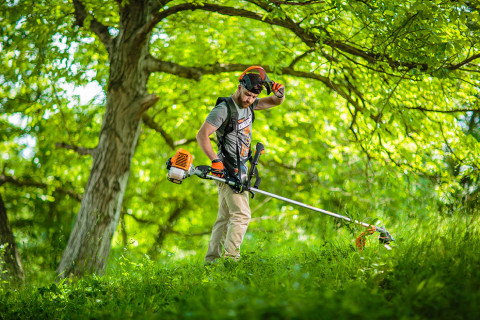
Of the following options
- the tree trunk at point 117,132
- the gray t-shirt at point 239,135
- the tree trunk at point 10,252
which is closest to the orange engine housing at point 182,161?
the gray t-shirt at point 239,135

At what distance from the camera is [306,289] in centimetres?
257

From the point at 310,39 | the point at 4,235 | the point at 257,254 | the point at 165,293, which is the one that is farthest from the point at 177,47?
the point at 165,293

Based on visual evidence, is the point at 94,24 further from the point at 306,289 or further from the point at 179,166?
the point at 306,289

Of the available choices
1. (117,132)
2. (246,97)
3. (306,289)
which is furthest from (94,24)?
(306,289)

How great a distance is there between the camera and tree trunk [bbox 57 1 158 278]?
619 cm

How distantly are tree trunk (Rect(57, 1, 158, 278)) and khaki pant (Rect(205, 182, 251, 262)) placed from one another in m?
2.55

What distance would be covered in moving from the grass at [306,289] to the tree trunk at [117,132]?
231cm

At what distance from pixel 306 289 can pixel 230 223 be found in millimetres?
1713

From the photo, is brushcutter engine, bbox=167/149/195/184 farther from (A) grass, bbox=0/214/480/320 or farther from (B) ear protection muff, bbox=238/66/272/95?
(B) ear protection muff, bbox=238/66/272/95

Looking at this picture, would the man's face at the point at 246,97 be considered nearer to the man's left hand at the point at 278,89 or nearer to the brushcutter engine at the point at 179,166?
the man's left hand at the point at 278,89

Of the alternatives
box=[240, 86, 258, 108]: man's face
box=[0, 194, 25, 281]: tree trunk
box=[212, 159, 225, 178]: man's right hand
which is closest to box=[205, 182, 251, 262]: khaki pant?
box=[212, 159, 225, 178]: man's right hand

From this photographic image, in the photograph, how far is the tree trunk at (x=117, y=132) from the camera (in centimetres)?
619

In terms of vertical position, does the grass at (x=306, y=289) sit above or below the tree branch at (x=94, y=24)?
below

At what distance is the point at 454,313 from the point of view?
1984 millimetres
